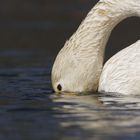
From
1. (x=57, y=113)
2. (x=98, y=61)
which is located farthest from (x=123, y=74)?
(x=57, y=113)

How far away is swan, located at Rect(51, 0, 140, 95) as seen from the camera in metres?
12.1

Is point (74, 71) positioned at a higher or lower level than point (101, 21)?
lower

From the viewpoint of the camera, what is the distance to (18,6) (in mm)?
21125

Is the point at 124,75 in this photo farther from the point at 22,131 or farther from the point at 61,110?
the point at 22,131

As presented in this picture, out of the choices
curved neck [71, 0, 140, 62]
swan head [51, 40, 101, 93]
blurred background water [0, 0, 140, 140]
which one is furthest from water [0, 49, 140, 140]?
curved neck [71, 0, 140, 62]

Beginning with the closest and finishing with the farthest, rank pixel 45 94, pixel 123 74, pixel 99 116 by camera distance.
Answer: pixel 99 116 → pixel 123 74 → pixel 45 94

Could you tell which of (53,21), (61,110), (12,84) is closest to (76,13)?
(53,21)

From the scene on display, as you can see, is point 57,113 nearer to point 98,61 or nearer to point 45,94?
point 45,94

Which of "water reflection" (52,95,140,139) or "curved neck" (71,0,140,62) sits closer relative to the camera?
"water reflection" (52,95,140,139)

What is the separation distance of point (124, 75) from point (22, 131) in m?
2.28

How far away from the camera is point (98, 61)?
493 inches

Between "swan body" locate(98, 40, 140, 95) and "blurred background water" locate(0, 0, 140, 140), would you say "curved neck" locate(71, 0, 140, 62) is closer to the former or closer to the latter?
"swan body" locate(98, 40, 140, 95)

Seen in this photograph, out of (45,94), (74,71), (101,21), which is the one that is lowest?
(45,94)

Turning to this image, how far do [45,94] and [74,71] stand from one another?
→ 1.57 feet
